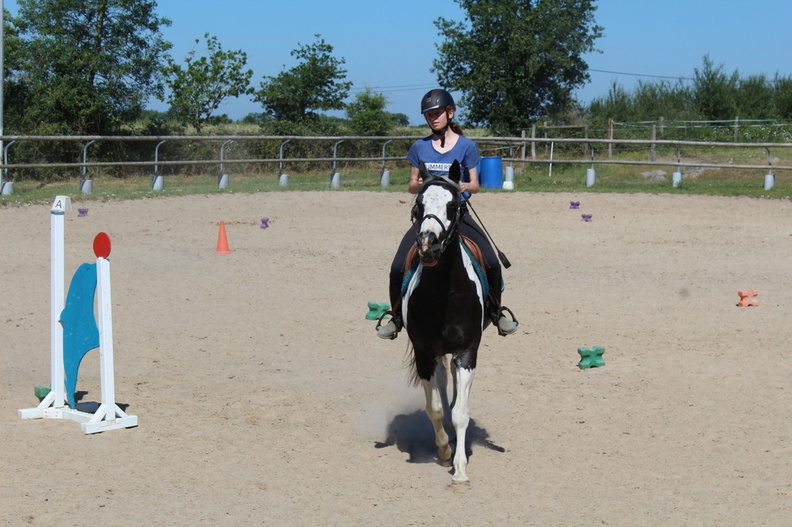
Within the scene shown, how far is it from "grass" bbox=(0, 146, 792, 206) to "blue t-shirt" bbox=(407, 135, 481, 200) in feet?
49.6

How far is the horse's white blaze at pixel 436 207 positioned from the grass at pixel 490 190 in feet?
52.3

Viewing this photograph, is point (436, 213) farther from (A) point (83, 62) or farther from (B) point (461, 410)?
(A) point (83, 62)

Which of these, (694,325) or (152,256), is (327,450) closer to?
(694,325)

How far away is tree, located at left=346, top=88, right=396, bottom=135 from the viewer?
3828 cm

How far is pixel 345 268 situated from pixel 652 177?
1792 cm

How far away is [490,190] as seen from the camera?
23.8 metres

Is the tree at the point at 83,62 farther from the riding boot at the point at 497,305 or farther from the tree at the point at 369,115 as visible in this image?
the riding boot at the point at 497,305

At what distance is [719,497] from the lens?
5.48 m

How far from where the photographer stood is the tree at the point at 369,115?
38.3 meters

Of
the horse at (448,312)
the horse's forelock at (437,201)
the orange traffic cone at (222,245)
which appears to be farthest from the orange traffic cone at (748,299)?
the orange traffic cone at (222,245)

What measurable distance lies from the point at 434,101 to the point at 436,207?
1.10 metres

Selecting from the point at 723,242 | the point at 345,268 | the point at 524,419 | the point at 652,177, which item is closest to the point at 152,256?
the point at 345,268

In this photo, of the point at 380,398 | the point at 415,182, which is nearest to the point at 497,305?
the point at 415,182

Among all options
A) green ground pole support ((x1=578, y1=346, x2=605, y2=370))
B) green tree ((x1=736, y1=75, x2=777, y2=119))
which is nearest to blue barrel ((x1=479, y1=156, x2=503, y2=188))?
green ground pole support ((x1=578, y1=346, x2=605, y2=370))
